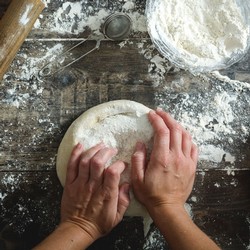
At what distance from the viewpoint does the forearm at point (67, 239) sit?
41.7 inches

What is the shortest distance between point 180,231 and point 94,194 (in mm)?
271

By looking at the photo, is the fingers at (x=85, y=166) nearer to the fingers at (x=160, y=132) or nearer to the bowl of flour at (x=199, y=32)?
the fingers at (x=160, y=132)

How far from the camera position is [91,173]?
116cm

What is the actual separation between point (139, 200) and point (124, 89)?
395mm

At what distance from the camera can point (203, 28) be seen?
135cm

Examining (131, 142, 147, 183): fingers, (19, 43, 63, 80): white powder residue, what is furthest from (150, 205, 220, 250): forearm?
(19, 43, 63, 80): white powder residue

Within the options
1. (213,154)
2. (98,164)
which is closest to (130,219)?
(98,164)

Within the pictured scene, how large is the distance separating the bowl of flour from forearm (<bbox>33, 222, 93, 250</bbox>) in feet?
2.12

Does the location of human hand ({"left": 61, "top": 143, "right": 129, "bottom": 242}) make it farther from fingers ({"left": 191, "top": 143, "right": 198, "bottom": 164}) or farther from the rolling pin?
the rolling pin

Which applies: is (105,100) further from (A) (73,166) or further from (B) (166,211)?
(B) (166,211)

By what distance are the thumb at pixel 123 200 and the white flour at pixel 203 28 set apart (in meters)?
0.50

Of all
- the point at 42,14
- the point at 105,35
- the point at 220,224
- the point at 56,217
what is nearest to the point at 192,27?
the point at 105,35

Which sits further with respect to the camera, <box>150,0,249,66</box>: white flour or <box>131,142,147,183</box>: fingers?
<box>150,0,249,66</box>: white flour

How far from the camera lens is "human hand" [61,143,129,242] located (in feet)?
3.74
